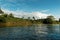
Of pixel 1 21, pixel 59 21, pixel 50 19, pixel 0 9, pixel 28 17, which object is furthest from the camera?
pixel 59 21

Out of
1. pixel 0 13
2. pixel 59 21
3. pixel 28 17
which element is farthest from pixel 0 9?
pixel 59 21

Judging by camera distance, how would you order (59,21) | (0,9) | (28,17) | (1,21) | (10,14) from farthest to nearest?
(59,21) < (28,17) < (10,14) < (0,9) < (1,21)

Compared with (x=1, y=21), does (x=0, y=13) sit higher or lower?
higher

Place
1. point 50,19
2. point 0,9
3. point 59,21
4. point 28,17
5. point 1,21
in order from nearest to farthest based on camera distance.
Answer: point 1,21 < point 0,9 < point 28,17 < point 50,19 < point 59,21

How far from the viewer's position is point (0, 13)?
11200 cm

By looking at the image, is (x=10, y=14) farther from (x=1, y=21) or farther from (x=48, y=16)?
(x=48, y=16)

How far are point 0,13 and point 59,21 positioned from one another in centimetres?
8436

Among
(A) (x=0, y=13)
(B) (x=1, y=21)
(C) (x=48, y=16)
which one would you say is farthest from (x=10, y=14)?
(C) (x=48, y=16)

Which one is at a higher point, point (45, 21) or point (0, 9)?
point (0, 9)

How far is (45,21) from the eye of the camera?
153125mm

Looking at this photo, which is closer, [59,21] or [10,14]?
[10,14]

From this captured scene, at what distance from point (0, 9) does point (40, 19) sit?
64.3 meters

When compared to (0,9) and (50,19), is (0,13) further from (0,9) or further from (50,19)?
(50,19)

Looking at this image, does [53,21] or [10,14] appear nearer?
[10,14]
